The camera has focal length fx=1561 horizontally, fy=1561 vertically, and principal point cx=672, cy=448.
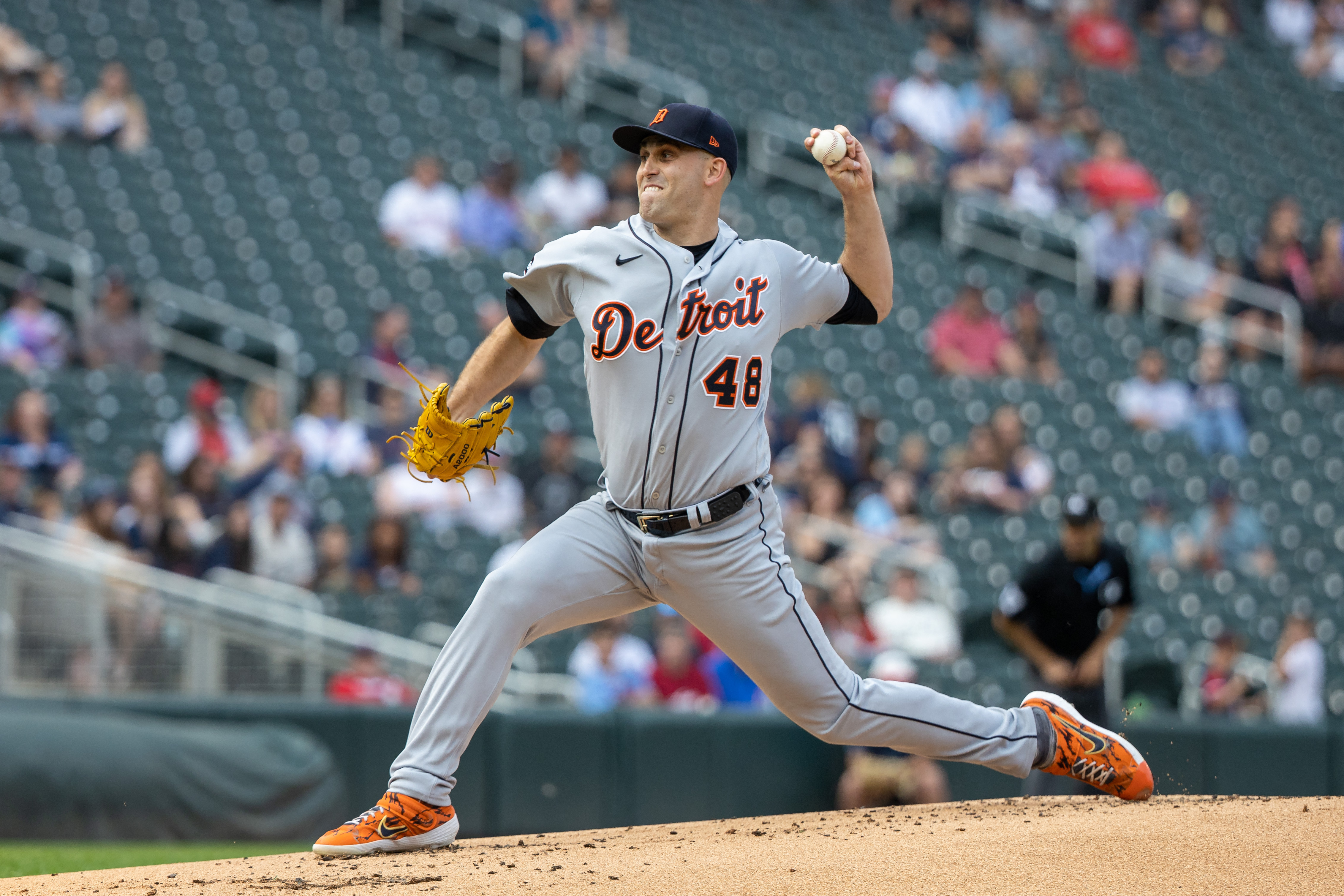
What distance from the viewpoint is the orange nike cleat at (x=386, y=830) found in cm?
360

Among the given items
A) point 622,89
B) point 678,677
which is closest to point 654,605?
point 678,677

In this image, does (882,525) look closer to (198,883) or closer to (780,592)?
(780,592)

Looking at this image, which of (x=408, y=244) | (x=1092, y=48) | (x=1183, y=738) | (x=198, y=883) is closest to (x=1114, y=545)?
(x=1183, y=738)

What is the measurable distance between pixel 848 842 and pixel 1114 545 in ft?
8.76

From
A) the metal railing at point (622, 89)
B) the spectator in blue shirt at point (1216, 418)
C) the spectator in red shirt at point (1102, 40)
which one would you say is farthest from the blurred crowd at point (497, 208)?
the spectator in red shirt at point (1102, 40)

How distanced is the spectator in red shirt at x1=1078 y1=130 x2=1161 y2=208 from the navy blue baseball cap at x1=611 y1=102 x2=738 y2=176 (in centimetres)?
1097

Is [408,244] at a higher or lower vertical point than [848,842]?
higher

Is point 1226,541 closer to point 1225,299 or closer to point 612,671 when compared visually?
point 1225,299

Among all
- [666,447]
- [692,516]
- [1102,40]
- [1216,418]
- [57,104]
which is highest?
[1102,40]

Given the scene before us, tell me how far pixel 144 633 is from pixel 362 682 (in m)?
1.04

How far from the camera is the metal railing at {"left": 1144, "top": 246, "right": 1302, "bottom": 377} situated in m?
13.2

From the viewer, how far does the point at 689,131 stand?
3633mm

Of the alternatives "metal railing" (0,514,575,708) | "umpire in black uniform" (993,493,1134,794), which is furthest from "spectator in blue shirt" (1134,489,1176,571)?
"metal railing" (0,514,575,708)

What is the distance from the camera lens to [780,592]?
3691 mm
